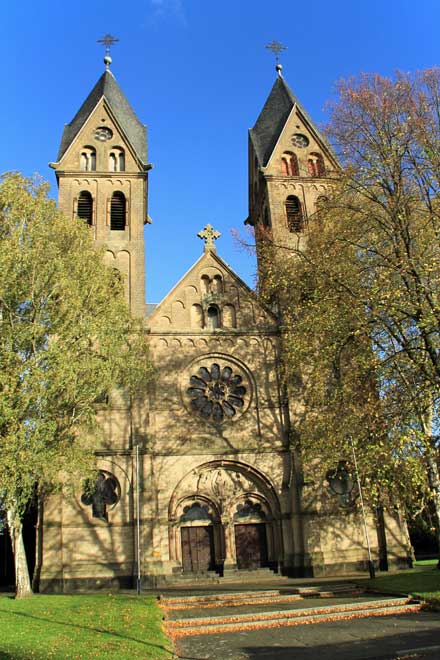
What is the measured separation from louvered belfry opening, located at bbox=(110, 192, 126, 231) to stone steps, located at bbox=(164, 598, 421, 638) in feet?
67.1

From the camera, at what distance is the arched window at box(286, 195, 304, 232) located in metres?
30.3

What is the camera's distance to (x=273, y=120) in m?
35.2

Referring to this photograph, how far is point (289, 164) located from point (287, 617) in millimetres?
25012

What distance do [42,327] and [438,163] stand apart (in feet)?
41.3

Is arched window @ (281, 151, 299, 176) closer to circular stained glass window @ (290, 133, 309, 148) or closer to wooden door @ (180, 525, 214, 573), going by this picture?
circular stained glass window @ (290, 133, 309, 148)

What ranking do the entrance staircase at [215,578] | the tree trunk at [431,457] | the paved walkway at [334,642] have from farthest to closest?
the entrance staircase at [215,578] → the tree trunk at [431,457] → the paved walkway at [334,642]

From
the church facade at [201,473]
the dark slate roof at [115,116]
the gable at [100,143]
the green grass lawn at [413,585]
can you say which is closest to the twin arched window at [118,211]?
the church facade at [201,473]

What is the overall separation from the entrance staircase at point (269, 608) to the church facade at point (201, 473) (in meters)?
5.01

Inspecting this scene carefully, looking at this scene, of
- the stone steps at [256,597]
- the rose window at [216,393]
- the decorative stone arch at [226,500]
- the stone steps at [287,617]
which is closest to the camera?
the stone steps at [287,617]

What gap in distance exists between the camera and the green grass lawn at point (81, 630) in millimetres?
9273

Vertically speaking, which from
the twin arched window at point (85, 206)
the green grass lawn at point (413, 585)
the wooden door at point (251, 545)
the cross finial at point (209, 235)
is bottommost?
the green grass lawn at point (413, 585)

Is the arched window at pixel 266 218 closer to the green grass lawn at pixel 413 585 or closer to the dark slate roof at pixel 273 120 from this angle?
the dark slate roof at pixel 273 120

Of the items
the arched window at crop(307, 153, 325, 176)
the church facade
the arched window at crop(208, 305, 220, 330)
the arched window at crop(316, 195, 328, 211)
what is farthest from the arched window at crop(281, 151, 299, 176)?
the arched window at crop(316, 195, 328, 211)

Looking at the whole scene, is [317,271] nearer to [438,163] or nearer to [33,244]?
[438,163]
